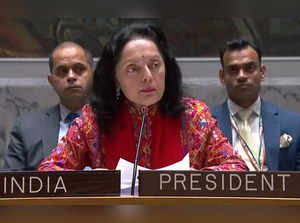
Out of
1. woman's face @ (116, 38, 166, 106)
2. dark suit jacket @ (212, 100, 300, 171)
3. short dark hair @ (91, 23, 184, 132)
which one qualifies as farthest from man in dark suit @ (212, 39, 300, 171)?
woman's face @ (116, 38, 166, 106)

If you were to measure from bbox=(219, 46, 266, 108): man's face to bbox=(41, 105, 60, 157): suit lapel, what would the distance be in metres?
0.79

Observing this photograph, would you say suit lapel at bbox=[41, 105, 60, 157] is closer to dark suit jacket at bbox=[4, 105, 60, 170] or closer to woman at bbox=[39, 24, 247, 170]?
dark suit jacket at bbox=[4, 105, 60, 170]

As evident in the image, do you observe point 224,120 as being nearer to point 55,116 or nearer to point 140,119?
point 55,116

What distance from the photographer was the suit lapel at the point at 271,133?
8.73 feet

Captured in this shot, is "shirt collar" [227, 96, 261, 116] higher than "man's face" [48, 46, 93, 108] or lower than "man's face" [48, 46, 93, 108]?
lower

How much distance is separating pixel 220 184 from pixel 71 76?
1773 millimetres

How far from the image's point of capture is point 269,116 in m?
2.78

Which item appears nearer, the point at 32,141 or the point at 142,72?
the point at 142,72

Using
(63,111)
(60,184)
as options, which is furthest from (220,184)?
(63,111)

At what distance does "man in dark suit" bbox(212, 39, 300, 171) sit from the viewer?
2697 mm

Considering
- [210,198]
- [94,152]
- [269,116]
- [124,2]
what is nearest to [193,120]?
[94,152]
